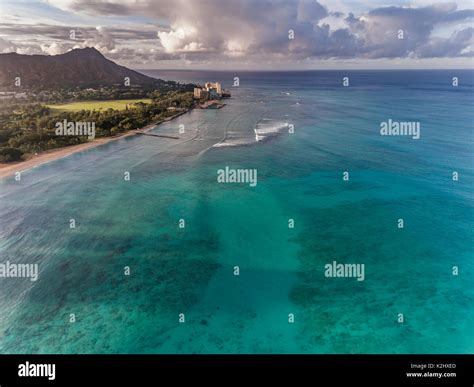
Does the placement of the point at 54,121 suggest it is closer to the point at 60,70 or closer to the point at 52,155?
the point at 52,155

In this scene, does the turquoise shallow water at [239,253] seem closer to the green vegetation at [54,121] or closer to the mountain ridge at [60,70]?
the green vegetation at [54,121]

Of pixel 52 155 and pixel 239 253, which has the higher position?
pixel 52 155

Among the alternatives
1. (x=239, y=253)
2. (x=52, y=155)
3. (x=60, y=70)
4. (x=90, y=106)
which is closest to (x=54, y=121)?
(x=52, y=155)

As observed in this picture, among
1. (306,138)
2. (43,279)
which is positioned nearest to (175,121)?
(306,138)

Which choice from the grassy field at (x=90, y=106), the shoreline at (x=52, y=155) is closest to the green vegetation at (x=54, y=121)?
the grassy field at (x=90, y=106)

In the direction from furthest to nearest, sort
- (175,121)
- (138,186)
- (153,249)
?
(175,121)
(138,186)
(153,249)

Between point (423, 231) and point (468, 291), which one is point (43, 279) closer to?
point (468, 291)
